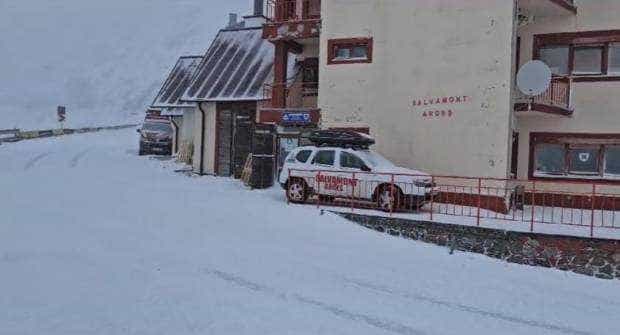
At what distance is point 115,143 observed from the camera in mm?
45969

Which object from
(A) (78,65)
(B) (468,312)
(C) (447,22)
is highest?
(A) (78,65)

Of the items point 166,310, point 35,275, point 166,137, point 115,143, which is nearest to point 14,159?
point 166,137

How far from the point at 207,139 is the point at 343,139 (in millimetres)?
10652

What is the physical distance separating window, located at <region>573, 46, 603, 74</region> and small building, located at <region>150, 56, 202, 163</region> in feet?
61.8

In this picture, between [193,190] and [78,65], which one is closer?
[193,190]

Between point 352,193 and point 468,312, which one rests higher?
point 352,193

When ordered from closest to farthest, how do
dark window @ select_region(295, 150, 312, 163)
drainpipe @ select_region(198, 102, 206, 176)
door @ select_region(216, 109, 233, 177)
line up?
1. dark window @ select_region(295, 150, 312, 163)
2. door @ select_region(216, 109, 233, 177)
3. drainpipe @ select_region(198, 102, 206, 176)

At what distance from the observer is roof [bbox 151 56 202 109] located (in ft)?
114

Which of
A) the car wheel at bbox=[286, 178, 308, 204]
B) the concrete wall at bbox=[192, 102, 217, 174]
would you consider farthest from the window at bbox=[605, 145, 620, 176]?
the concrete wall at bbox=[192, 102, 217, 174]

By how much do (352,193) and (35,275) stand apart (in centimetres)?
914

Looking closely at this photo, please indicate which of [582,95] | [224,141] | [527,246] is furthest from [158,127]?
[527,246]

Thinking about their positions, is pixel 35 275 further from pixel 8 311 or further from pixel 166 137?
pixel 166 137

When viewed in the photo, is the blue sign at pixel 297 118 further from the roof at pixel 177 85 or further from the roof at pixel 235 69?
the roof at pixel 177 85

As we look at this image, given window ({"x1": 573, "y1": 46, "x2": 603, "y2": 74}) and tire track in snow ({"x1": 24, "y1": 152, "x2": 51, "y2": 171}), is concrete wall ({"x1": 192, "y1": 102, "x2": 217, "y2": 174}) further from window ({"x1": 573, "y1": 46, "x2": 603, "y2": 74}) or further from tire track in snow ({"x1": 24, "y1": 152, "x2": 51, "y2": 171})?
window ({"x1": 573, "y1": 46, "x2": 603, "y2": 74})
